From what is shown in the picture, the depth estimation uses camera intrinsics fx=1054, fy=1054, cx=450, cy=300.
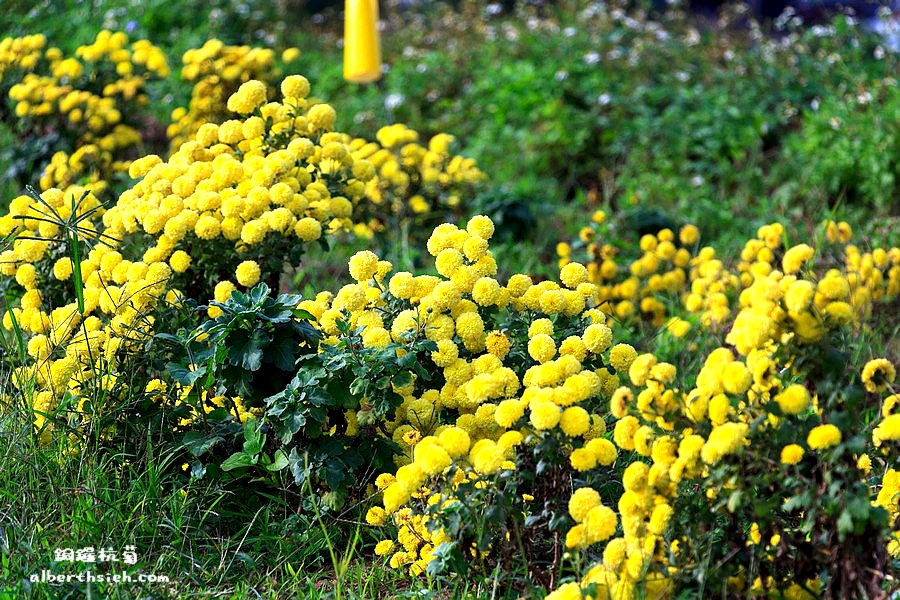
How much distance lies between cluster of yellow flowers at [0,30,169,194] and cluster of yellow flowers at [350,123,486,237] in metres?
1.31

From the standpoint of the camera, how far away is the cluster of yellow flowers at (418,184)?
4.88 meters

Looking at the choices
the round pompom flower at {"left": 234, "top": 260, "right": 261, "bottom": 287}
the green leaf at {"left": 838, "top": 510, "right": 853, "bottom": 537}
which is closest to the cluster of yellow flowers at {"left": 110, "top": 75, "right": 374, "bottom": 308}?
the round pompom flower at {"left": 234, "top": 260, "right": 261, "bottom": 287}

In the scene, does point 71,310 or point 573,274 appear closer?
point 573,274

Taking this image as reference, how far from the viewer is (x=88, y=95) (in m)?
5.29

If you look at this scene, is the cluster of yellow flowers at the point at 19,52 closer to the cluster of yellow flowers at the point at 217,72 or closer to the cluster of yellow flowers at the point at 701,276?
the cluster of yellow flowers at the point at 217,72

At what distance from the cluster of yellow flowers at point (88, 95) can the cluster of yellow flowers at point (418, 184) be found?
1311mm

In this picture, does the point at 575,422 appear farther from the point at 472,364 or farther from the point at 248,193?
the point at 248,193

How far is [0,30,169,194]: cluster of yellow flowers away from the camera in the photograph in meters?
5.19

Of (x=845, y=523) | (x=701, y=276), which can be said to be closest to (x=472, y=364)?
(x=845, y=523)

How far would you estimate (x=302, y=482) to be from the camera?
2.64 metres

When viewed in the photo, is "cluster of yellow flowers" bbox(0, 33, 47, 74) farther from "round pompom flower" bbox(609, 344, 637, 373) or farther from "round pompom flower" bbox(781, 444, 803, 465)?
"round pompom flower" bbox(781, 444, 803, 465)

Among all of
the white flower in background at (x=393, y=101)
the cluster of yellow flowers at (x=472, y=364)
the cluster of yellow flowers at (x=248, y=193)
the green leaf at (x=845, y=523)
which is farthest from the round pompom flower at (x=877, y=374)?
the white flower in background at (x=393, y=101)

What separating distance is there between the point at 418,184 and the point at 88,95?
69.1 inches

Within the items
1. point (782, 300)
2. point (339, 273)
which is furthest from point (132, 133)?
point (782, 300)
